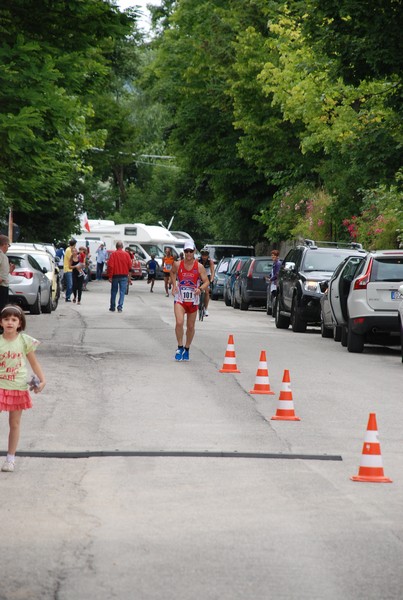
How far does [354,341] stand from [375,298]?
33.1 inches

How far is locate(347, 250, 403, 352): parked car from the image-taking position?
22.0m

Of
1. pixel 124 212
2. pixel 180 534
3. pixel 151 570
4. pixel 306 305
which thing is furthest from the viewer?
pixel 124 212

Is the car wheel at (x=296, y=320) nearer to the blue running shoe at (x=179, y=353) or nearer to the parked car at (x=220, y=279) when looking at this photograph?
the blue running shoe at (x=179, y=353)

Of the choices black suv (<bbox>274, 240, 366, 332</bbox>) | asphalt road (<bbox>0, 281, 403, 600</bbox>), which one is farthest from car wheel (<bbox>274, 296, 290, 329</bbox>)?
asphalt road (<bbox>0, 281, 403, 600</bbox>)

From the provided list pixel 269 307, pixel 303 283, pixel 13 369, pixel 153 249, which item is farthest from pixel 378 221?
pixel 153 249

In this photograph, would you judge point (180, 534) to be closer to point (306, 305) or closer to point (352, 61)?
point (352, 61)

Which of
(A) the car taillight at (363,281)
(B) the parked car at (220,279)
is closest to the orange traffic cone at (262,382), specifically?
(A) the car taillight at (363,281)

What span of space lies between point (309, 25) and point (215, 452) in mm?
16597

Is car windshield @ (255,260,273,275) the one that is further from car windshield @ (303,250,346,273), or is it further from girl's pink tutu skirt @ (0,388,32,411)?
girl's pink tutu skirt @ (0,388,32,411)

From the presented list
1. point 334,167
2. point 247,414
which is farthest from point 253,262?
point 247,414

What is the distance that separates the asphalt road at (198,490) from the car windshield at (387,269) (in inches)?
156

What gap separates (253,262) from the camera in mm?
40250

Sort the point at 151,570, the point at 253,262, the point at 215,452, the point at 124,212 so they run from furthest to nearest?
the point at 124,212
the point at 253,262
the point at 215,452
the point at 151,570

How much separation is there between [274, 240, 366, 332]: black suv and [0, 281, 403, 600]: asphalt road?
9.32 metres
